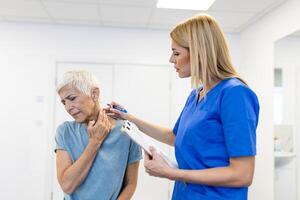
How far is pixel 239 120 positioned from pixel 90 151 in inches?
20.4

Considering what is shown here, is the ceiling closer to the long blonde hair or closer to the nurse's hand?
the long blonde hair

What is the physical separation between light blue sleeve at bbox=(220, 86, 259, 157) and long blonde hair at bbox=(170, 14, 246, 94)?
9cm

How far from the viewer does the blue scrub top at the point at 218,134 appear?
3.03 ft

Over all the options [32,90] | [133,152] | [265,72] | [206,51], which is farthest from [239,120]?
[32,90]

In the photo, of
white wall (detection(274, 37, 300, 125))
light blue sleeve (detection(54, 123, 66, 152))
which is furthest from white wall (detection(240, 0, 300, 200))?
light blue sleeve (detection(54, 123, 66, 152))

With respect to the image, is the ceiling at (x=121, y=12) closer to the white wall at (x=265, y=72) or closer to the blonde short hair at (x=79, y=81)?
the white wall at (x=265, y=72)

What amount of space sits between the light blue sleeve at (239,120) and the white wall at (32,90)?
2.62 m

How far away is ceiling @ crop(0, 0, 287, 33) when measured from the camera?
272 cm

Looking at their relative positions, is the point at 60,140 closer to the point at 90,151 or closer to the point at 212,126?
the point at 90,151

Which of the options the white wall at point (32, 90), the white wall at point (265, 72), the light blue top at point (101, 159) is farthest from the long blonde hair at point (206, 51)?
the white wall at point (32, 90)

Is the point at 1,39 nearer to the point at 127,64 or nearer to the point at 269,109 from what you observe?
the point at 127,64

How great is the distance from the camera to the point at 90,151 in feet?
3.46

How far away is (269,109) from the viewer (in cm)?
287

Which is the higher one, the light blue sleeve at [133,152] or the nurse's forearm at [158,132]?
the nurse's forearm at [158,132]
